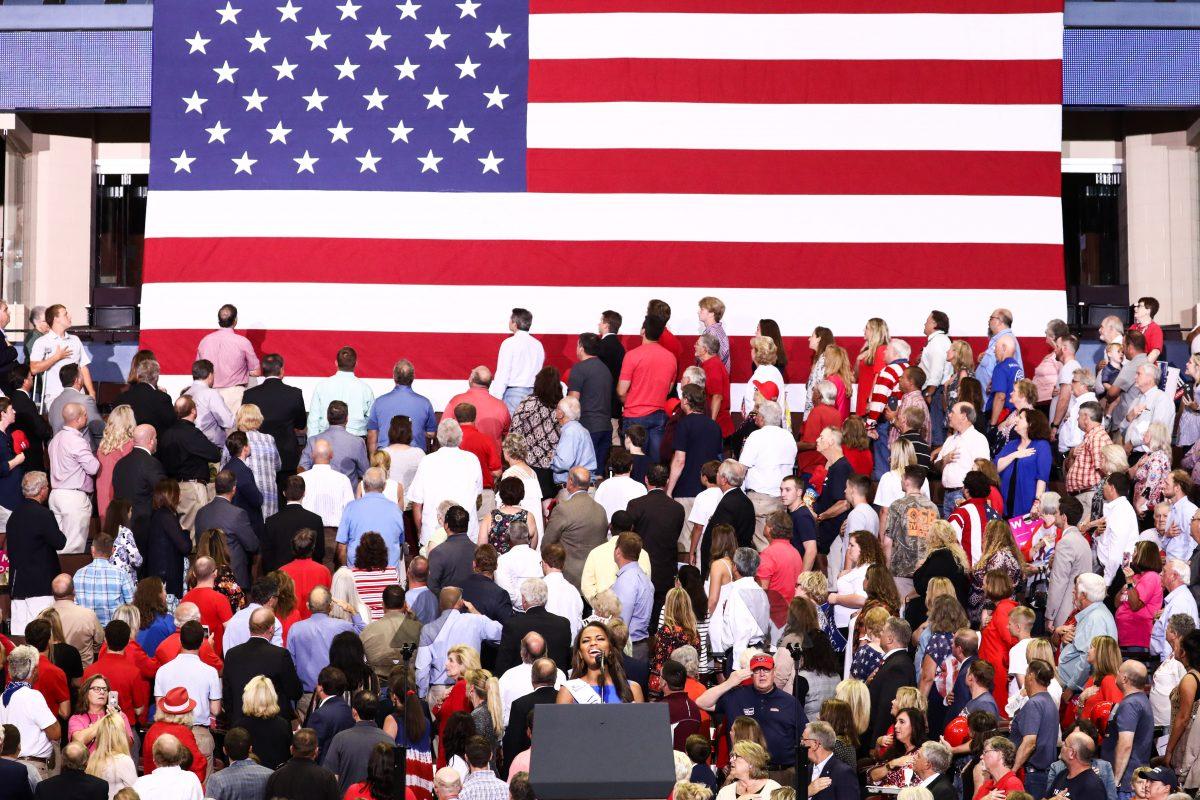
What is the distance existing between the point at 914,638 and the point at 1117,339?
460cm

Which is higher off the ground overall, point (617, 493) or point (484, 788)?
point (617, 493)

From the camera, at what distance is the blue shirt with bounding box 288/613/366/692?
11.9m

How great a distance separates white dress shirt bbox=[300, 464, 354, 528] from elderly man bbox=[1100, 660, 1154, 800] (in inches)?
239

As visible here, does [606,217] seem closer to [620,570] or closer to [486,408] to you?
[486,408]

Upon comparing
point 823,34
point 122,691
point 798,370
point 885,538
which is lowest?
point 122,691

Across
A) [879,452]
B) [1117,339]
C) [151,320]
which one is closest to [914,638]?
[879,452]

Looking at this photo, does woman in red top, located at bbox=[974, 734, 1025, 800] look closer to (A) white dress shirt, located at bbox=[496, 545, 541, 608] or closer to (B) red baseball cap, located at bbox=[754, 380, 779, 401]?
(A) white dress shirt, located at bbox=[496, 545, 541, 608]

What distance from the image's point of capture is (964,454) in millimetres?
14367

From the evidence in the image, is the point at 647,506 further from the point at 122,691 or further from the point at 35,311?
the point at 35,311

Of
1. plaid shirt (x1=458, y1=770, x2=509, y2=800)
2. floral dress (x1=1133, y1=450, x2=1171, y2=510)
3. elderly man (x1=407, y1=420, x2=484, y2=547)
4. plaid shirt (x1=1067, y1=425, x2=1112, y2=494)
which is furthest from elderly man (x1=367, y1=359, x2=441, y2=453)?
plaid shirt (x1=458, y1=770, x2=509, y2=800)

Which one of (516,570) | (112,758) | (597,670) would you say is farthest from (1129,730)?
(112,758)

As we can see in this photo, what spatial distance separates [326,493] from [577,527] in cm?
215

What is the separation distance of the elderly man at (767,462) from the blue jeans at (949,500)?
1275 mm

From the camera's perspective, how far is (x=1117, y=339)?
626 inches
